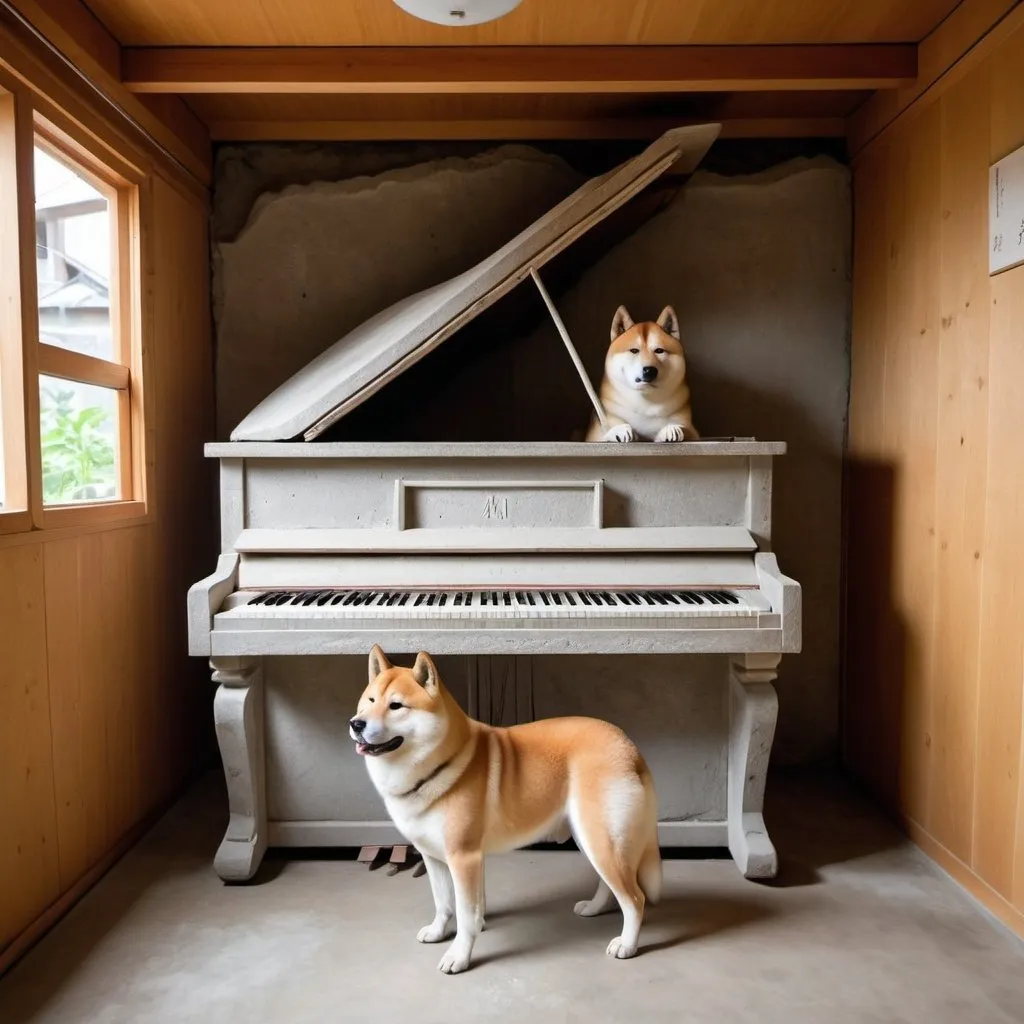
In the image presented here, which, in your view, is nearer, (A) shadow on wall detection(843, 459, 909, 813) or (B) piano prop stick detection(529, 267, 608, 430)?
(B) piano prop stick detection(529, 267, 608, 430)

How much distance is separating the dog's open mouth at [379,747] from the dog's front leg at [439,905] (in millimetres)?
358

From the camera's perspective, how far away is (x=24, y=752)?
2.09 m

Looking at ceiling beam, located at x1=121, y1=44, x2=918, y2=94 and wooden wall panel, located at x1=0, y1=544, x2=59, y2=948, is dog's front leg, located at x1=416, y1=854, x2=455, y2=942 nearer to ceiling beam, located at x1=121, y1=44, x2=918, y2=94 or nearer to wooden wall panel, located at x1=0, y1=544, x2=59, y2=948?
wooden wall panel, located at x1=0, y1=544, x2=59, y2=948

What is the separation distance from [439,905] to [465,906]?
20cm

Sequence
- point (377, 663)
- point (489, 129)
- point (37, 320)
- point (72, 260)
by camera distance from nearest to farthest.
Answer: point (377, 663)
point (37, 320)
point (72, 260)
point (489, 129)

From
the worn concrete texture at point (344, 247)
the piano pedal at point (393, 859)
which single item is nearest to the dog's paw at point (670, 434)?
the worn concrete texture at point (344, 247)

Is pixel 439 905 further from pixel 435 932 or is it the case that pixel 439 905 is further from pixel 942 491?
pixel 942 491

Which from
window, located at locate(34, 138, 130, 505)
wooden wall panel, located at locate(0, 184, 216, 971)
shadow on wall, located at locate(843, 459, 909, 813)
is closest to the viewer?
wooden wall panel, located at locate(0, 184, 216, 971)

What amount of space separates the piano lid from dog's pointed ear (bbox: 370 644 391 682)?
2.40 feet

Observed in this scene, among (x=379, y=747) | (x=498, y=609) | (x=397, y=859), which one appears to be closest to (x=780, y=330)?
(x=498, y=609)

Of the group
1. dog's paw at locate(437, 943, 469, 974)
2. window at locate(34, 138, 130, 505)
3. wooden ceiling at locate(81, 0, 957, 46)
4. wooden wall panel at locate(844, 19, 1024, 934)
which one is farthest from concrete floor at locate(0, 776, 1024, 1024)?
wooden ceiling at locate(81, 0, 957, 46)

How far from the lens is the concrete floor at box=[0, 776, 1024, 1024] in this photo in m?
1.85

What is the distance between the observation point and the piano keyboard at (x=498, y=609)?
7.19 ft

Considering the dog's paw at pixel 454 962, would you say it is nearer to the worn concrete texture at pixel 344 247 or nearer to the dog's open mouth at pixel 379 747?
the dog's open mouth at pixel 379 747
